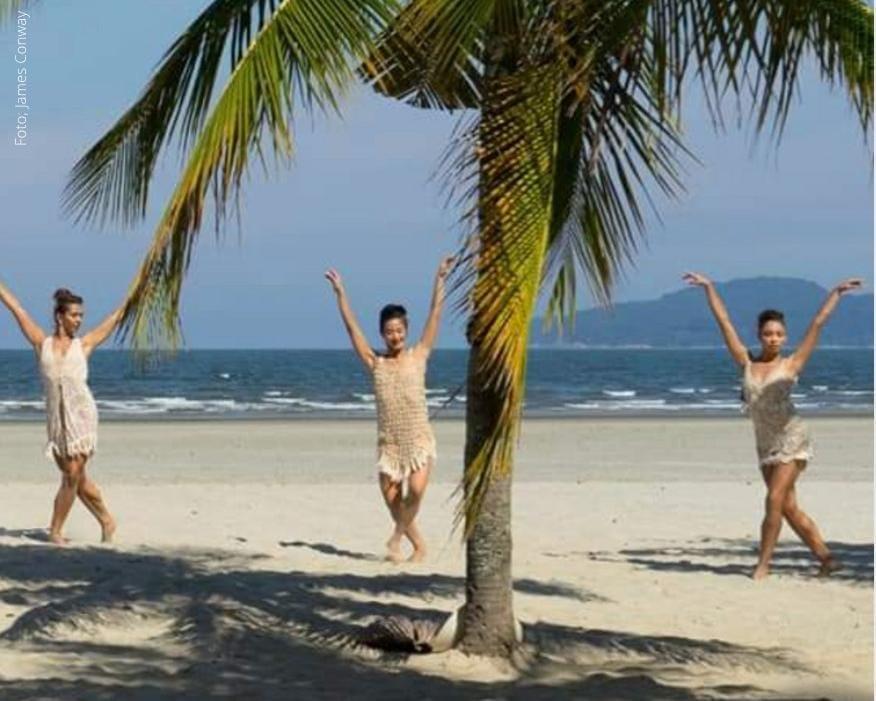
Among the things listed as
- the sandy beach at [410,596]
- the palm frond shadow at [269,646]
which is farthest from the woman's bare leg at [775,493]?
the palm frond shadow at [269,646]

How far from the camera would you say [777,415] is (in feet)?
33.0

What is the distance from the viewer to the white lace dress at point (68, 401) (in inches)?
437

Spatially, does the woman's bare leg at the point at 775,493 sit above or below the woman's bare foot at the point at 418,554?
above

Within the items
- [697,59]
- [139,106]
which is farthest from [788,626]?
[139,106]

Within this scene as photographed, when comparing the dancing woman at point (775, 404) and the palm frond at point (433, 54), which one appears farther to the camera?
the dancing woman at point (775, 404)

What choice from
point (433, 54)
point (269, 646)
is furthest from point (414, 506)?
point (433, 54)

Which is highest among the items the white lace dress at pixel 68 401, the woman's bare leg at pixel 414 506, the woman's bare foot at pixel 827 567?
the white lace dress at pixel 68 401

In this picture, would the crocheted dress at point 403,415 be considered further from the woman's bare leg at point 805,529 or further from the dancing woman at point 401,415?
the woman's bare leg at point 805,529

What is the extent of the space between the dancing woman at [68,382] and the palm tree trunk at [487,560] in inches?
163

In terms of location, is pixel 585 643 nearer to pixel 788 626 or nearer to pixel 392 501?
pixel 788 626

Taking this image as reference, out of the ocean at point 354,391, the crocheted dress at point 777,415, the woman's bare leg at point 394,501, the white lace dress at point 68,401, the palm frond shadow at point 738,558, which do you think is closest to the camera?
the crocheted dress at point 777,415

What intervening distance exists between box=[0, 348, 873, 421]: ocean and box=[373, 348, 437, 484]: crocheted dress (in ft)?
44.9

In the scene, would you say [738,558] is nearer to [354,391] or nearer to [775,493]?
[775,493]

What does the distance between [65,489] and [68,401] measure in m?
0.59
